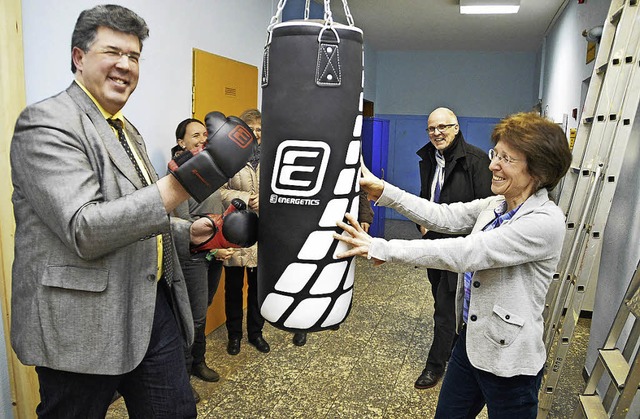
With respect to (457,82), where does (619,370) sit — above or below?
below

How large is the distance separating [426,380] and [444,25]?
5531 millimetres

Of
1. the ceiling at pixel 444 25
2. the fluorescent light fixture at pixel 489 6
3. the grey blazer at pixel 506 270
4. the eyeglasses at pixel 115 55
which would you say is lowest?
the grey blazer at pixel 506 270

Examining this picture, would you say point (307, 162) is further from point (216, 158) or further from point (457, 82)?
point (457, 82)

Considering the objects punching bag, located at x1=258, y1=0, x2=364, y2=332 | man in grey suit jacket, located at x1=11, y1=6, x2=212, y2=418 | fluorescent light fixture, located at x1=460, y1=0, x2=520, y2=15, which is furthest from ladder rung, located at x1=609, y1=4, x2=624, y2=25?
fluorescent light fixture, located at x1=460, y1=0, x2=520, y2=15

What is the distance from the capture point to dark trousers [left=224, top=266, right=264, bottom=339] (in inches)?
135

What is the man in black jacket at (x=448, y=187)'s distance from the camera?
3.05m

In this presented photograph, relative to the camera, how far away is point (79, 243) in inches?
49.8

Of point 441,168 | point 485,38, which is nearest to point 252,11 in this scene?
point 441,168

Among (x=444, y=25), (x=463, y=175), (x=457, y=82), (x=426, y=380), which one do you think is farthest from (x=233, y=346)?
(x=457, y=82)

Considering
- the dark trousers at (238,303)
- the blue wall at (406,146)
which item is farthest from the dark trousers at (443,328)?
the blue wall at (406,146)

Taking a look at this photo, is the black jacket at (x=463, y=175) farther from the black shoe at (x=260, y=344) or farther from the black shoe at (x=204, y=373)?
the black shoe at (x=204, y=373)

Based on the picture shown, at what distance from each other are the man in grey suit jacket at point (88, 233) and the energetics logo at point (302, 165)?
0.94 feet

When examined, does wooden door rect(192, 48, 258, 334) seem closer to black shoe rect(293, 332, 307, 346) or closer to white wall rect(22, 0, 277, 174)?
white wall rect(22, 0, 277, 174)

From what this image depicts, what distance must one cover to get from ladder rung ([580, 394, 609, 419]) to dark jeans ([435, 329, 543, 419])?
14.7 inches
